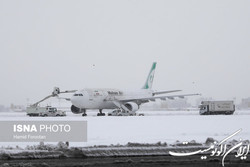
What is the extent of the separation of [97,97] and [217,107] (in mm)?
18334

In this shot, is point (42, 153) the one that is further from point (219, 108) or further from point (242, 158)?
point (219, 108)

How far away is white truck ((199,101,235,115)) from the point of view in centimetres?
6931

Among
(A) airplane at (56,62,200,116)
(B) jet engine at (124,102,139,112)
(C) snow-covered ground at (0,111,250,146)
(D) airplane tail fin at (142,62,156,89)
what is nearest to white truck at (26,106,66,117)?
(A) airplane at (56,62,200,116)

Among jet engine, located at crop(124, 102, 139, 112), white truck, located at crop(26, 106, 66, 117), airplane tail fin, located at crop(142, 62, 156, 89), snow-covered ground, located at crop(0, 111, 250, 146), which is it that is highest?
airplane tail fin, located at crop(142, 62, 156, 89)

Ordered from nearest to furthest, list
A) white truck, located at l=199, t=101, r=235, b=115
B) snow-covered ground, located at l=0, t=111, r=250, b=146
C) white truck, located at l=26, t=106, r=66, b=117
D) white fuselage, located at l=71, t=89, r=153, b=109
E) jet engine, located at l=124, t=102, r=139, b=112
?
snow-covered ground, located at l=0, t=111, r=250, b=146 < white fuselage, located at l=71, t=89, r=153, b=109 < white truck, located at l=26, t=106, r=66, b=117 < jet engine, located at l=124, t=102, r=139, b=112 < white truck, located at l=199, t=101, r=235, b=115

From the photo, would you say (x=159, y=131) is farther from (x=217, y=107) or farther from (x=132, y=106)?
(x=217, y=107)

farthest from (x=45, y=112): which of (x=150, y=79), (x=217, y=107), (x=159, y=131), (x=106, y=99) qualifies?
(x=159, y=131)

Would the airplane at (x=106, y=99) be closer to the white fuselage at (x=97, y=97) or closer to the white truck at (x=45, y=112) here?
the white fuselage at (x=97, y=97)

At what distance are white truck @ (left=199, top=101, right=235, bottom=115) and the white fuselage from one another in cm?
1194

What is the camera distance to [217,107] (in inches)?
2744

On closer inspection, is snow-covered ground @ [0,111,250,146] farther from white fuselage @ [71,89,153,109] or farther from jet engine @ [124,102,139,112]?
jet engine @ [124,102,139,112]

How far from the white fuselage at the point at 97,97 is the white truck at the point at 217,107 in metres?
11.9

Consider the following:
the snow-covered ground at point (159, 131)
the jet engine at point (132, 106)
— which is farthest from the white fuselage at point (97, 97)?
the snow-covered ground at point (159, 131)

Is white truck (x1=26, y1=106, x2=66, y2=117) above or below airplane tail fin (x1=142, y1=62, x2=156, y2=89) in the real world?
below
